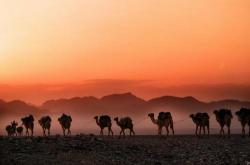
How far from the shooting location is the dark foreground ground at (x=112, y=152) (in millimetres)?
39500

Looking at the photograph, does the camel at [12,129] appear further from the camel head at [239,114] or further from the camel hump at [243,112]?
the camel hump at [243,112]

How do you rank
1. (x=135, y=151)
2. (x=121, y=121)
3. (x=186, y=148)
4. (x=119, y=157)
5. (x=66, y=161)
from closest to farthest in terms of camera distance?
(x=66, y=161), (x=119, y=157), (x=135, y=151), (x=186, y=148), (x=121, y=121)

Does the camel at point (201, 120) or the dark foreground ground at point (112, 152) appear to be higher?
the camel at point (201, 120)

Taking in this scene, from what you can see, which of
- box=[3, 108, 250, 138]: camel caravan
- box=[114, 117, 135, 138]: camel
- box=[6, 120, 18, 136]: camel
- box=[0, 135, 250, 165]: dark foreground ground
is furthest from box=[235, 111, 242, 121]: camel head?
box=[6, 120, 18, 136]: camel

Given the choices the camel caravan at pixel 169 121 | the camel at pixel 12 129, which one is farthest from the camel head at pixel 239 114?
the camel at pixel 12 129

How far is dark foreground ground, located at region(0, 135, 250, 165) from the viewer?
39.5 meters

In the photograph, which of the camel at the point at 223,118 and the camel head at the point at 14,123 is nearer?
the camel at the point at 223,118

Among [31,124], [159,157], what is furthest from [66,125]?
[159,157]

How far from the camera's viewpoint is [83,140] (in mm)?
47656

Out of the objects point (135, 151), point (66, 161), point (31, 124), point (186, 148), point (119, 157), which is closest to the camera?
point (66, 161)

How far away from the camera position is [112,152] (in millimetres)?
43781

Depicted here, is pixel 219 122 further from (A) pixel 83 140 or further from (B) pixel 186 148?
(A) pixel 83 140

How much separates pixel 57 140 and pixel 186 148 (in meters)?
9.82

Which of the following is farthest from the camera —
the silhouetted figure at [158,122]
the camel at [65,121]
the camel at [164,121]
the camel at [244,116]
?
the camel at [65,121]
